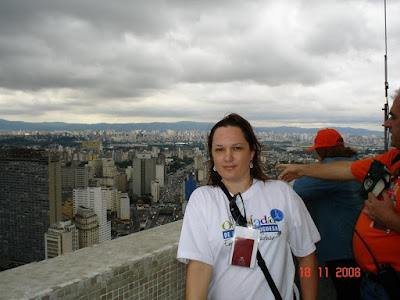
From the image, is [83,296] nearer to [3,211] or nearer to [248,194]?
[248,194]

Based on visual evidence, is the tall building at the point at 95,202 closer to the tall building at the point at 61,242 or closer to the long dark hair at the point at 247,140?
the tall building at the point at 61,242

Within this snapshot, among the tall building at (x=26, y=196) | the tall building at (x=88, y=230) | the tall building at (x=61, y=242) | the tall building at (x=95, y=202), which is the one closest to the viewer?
the tall building at (x=61, y=242)

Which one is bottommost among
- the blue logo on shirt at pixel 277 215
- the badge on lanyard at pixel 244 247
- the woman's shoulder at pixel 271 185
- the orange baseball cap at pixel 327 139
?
the badge on lanyard at pixel 244 247

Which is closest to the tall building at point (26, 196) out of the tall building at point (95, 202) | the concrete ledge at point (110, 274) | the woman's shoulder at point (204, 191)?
the tall building at point (95, 202)

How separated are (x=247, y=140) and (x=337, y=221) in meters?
0.68

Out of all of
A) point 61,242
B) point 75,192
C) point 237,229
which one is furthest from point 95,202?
point 237,229

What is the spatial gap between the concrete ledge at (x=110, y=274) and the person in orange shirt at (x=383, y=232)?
0.73m

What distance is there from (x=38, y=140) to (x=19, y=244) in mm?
4643

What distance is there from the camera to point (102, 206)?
9.70 m

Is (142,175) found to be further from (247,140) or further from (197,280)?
(197,280)

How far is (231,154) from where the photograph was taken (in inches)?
46.1

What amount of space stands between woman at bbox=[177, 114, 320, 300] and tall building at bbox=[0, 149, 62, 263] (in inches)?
465

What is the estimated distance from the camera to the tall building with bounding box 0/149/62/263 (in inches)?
482

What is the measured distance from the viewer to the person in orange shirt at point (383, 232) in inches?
44.5
